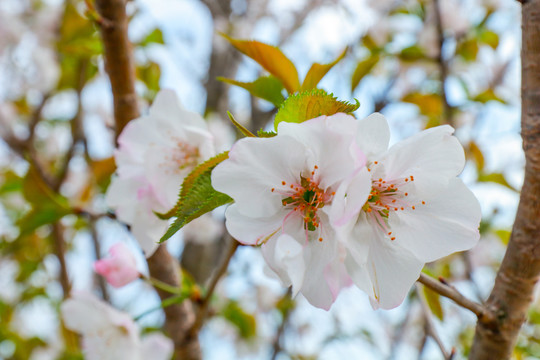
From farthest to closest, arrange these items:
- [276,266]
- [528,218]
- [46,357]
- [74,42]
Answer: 1. [46,357]
2. [74,42]
3. [528,218]
4. [276,266]

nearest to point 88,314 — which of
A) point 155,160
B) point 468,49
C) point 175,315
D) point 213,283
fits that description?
point 175,315

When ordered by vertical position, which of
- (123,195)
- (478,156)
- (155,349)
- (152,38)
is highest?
(123,195)

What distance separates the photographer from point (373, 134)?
16.1 inches

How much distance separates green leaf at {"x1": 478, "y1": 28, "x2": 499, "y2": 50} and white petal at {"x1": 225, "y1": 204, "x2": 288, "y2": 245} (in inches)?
52.0

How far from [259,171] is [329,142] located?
0.07m

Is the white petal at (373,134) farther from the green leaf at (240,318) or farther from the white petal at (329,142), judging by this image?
the green leaf at (240,318)

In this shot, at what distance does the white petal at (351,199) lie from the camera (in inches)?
14.1

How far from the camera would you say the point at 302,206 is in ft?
1.48

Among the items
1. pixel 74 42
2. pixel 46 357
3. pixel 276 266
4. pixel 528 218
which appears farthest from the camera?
pixel 46 357

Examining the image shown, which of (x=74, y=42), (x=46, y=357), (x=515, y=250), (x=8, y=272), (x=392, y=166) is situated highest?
(x=392, y=166)

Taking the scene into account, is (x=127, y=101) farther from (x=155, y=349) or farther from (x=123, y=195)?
(x=155, y=349)

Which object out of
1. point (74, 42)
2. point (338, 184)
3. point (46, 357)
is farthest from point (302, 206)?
point (46, 357)

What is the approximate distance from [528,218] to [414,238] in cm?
16

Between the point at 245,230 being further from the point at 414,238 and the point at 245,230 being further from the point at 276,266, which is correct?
the point at 414,238
